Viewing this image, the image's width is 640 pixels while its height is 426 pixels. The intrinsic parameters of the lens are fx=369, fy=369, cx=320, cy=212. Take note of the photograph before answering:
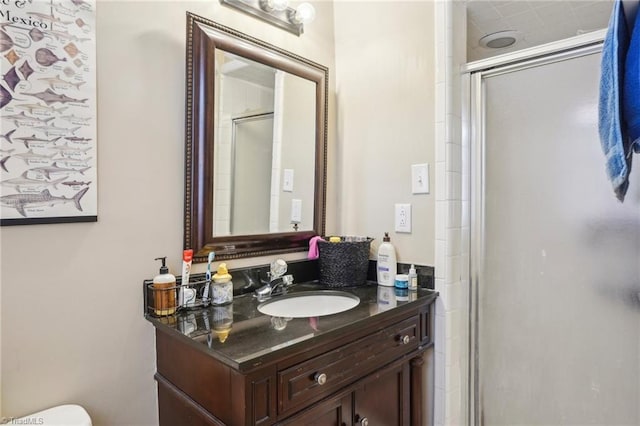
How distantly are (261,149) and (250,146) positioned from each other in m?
0.06

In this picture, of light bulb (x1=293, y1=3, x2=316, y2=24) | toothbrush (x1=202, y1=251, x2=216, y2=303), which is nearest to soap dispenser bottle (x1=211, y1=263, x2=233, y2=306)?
toothbrush (x1=202, y1=251, x2=216, y2=303)

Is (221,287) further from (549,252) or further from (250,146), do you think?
(549,252)

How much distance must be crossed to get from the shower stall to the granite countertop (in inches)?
15.4

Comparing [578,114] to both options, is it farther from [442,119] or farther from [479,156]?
[442,119]

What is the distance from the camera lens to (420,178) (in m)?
1.58

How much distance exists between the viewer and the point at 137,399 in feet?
3.99

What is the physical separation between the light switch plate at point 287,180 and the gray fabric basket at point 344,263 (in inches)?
11.7

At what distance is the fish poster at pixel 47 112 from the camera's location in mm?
982

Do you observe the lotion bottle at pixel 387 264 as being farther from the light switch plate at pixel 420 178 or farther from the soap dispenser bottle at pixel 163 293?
the soap dispenser bottle at pixel 163 293

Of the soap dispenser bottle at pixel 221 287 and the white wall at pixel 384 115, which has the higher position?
the white wall at pixel 384 115

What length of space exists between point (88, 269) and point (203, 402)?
1.72 ft

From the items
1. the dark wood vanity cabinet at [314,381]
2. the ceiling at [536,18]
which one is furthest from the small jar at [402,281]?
the ceiling at [536,18]

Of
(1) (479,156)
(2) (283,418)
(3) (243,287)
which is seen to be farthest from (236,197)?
(1) (479,156)

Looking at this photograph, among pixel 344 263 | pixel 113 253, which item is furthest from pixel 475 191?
pixel 113 253
